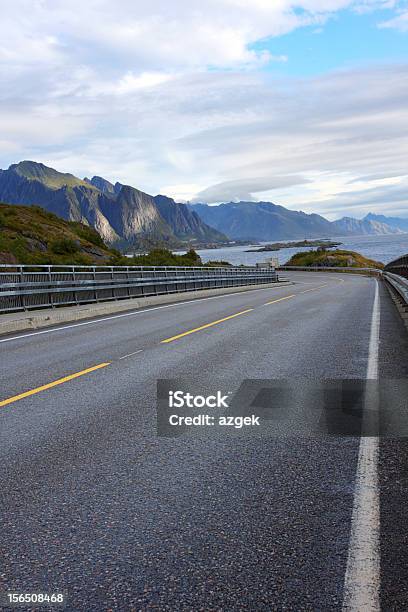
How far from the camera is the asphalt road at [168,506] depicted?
3.06m

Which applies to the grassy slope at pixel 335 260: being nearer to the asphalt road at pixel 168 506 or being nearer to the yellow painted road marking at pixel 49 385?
the yellow painted road marking at pixel 49 385

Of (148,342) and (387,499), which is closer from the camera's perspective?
(387,499)

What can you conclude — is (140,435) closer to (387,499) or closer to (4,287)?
(387,499)

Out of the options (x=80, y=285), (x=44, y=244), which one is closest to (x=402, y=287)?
(x=80, y=285)

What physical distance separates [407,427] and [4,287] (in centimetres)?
1353

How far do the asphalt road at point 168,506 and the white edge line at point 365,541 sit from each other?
45mm

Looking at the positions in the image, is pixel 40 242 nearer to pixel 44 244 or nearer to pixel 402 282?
pixel 44 244

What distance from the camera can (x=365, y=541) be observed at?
3.51 metres

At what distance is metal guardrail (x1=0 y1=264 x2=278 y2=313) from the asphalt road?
32.3 ft

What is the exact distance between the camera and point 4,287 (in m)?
17.0

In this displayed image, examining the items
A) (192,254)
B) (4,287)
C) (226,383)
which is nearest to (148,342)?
(226,383)

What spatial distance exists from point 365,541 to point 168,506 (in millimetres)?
1301

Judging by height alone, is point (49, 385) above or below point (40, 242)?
below

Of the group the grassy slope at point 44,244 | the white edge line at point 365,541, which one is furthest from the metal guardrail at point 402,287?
the grassy slope at point 44,244
